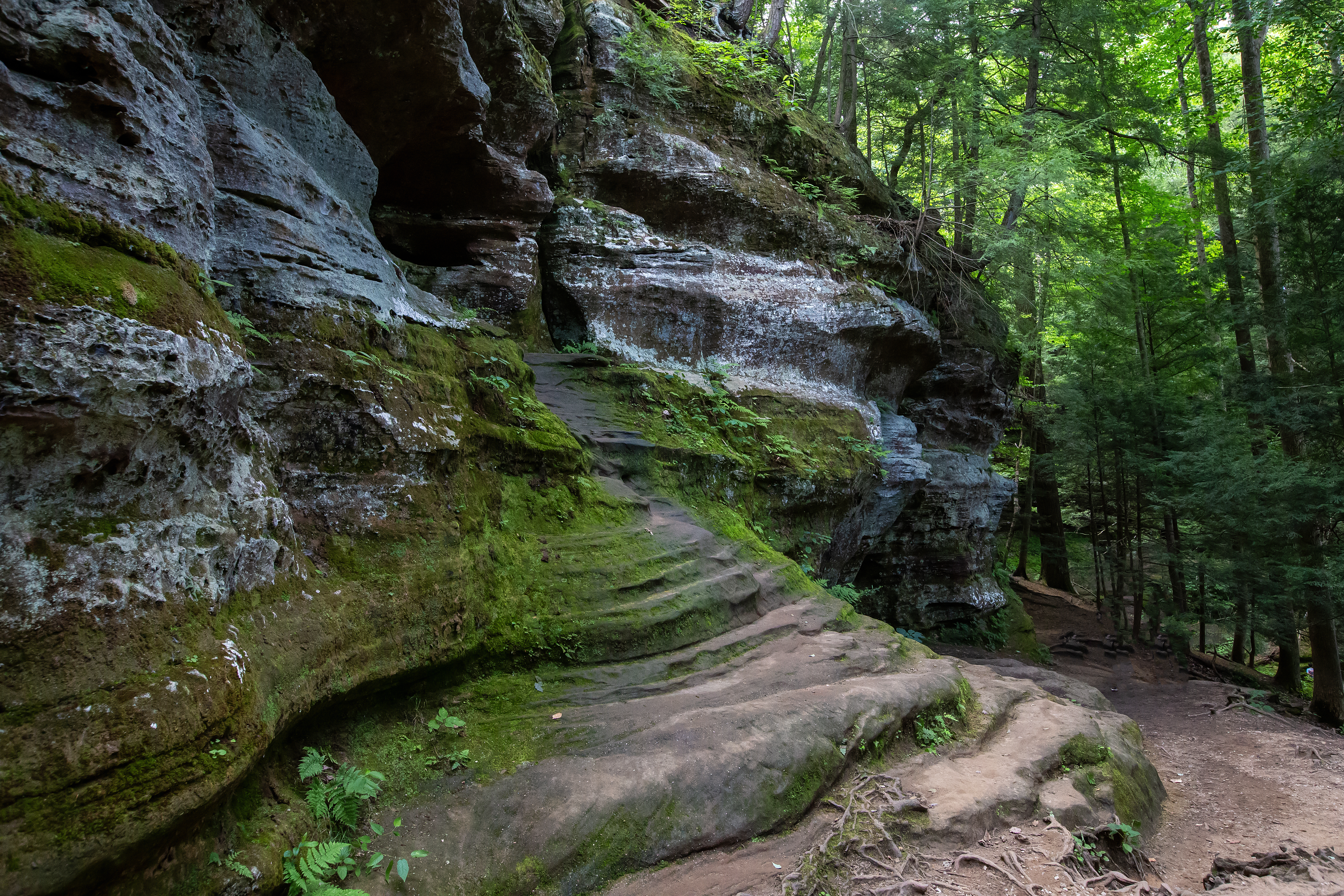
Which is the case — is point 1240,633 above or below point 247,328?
below

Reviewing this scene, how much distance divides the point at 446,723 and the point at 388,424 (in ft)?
6.68

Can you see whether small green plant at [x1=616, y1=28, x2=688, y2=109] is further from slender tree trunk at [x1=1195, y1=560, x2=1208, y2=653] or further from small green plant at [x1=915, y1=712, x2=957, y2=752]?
slender tree trunk at [x1=1195, y1=560, x2=1208, y2=653]

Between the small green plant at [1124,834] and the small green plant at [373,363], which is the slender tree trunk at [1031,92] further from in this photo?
the small green plant at [373,363]

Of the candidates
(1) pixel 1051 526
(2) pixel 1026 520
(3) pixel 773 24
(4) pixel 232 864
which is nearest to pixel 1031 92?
(3) pixel 773 24

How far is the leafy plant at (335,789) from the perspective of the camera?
3.54m

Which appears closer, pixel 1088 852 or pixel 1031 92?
pixel 1088 852

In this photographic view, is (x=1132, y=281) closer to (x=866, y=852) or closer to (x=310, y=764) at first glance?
(x=866, y=852)

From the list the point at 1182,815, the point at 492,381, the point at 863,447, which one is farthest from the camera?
the point at 863,447

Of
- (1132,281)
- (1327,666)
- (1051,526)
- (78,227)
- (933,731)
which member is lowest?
(1327,666)

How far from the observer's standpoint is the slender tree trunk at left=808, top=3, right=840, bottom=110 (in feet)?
60.1

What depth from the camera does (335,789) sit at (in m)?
3.63

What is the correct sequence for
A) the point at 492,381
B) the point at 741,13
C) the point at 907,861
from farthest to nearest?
the point at 741,13, the point at 492,381, the point at 907,861

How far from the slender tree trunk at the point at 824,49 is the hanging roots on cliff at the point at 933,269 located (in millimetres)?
5867

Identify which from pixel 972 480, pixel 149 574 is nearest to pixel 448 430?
pixel 149 574
